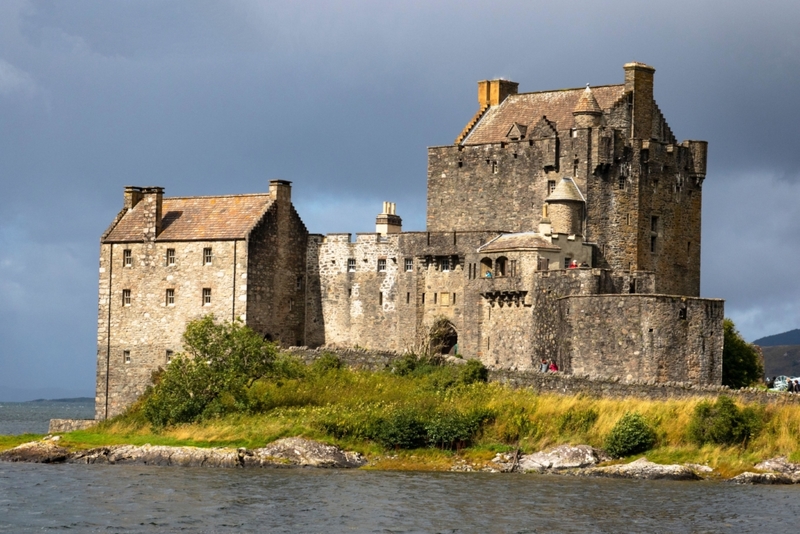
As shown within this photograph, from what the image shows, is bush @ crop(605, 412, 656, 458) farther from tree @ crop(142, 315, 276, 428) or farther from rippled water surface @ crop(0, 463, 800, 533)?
tree @ crop(142, 315, 276, 428)

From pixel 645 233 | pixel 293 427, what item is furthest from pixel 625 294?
pixel 293 427

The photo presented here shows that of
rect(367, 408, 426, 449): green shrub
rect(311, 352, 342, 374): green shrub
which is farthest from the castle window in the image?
rect(367, 408, 426, 449): green shrub

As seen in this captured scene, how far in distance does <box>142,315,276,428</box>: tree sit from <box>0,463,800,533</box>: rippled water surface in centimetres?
650

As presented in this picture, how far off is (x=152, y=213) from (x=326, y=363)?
11.6 metres

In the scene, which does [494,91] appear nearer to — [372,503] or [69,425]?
[69,425]

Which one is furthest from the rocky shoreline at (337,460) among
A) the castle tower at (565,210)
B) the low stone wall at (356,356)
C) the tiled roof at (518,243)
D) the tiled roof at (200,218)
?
the castle tower at (565,210)

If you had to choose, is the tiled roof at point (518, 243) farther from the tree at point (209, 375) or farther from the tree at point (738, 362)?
the tree at point (209, 375)

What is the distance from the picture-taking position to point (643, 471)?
54.9 meters

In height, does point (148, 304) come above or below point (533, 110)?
below

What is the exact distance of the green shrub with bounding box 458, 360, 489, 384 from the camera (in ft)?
212

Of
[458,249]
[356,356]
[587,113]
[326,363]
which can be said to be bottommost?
[326,363]

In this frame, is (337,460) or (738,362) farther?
(738,362)

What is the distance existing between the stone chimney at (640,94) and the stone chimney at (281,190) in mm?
15345

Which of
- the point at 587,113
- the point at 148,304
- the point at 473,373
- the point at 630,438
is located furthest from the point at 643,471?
the point at 148,304
